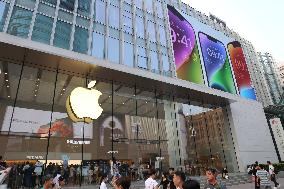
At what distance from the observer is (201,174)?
20.7 meters

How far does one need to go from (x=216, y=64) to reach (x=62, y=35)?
16.0m

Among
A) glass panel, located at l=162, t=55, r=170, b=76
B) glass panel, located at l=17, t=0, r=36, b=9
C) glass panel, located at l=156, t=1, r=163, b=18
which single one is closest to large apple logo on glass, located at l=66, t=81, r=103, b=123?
glass panel, located at l=17, t=0, r=36, b=9

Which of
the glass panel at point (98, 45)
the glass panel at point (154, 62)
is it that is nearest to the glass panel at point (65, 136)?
the glass panel at point (98, 45)

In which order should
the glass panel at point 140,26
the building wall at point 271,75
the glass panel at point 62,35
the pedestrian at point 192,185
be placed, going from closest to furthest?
the pedestrian at point 192,185, the glass panel at point 62,35, the glass panel at point 140,26, the building wall at point 271,75

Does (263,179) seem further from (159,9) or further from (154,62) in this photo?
(159,9)

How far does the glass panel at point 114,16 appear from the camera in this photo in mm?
30427

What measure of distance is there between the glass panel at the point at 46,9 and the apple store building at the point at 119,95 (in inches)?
3.9

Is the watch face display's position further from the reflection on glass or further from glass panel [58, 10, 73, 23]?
glass panel [58, 10, 73, 23]

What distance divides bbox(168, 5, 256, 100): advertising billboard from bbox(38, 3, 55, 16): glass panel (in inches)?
474

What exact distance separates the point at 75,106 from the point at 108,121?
1406 cm

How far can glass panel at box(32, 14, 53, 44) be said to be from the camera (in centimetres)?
2411

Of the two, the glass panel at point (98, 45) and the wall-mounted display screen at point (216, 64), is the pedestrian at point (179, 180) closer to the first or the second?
the wall-mounted display screen at point (216, 64)

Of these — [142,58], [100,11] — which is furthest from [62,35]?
[142,58]

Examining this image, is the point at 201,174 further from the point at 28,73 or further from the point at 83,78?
Result: the point at 28,73
